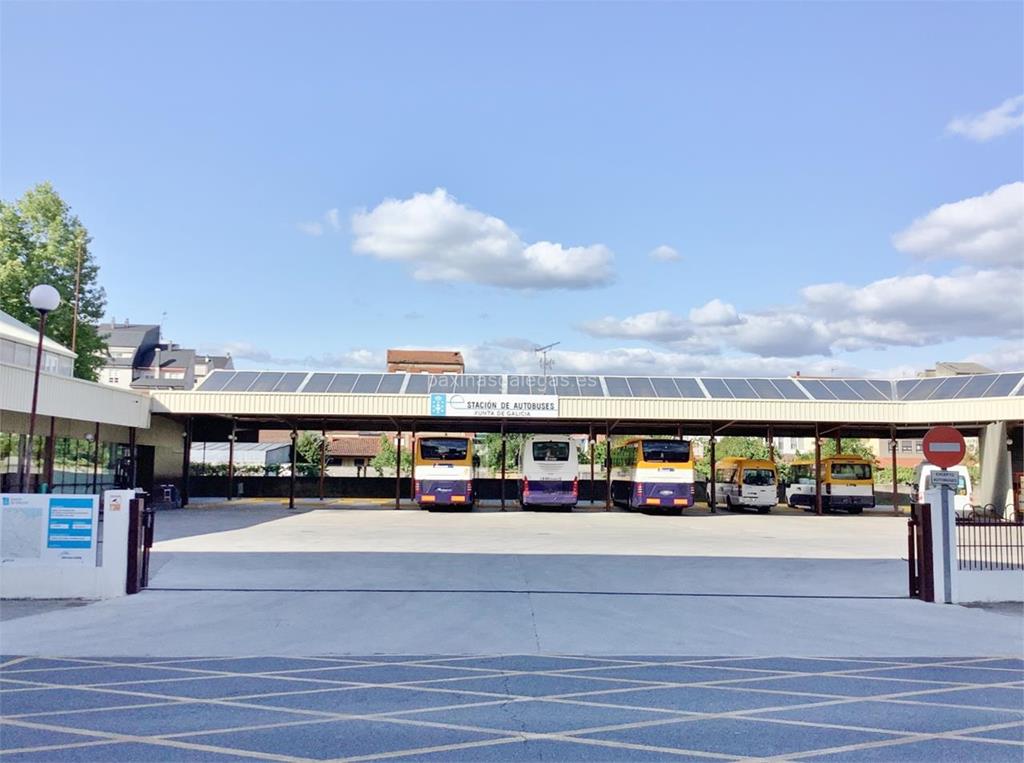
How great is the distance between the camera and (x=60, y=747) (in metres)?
5.62

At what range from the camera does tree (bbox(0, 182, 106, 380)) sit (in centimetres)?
3778

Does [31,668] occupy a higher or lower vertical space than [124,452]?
lower

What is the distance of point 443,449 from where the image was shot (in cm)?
3075

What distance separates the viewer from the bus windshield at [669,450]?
30312 millimetres

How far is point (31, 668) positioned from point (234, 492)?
109 feet

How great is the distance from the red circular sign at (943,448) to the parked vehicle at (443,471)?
1999 cm

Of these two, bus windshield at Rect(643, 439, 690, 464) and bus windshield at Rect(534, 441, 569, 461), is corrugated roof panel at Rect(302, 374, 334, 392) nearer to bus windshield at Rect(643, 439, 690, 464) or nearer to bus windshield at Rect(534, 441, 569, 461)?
bus windshield at Rect(534, 441, 569, 461)

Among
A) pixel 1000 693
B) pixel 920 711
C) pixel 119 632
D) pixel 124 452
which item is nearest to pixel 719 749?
pixel 920 711

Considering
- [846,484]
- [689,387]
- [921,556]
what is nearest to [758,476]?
[846,484]

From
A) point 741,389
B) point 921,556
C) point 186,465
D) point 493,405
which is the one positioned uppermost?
point 741,389

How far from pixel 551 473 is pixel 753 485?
A: 903 centimetres

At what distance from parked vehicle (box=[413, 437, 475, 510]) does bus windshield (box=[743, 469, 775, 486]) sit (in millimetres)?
11897

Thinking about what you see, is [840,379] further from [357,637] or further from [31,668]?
[31,668]

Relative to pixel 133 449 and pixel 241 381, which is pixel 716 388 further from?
pixel 133 449
